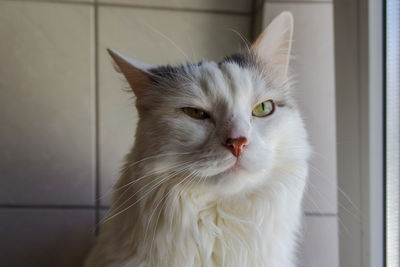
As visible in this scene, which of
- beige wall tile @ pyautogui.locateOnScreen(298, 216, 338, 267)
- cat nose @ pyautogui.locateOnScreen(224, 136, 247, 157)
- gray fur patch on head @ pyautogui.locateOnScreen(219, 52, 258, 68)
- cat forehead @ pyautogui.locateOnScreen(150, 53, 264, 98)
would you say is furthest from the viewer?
beige wall tile @ pyautogui.locateOnScreen(298, 216, 338, 267)

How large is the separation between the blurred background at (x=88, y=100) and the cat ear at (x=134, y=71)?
0.39 m

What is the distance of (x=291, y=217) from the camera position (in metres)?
0.88

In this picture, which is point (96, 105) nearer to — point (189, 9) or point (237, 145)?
point (189, 9)

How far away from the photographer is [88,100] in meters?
1.37

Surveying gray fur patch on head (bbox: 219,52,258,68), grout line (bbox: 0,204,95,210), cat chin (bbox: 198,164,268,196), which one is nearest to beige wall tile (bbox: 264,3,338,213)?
gray fur patch on head (bbox: 219,52,258,68)

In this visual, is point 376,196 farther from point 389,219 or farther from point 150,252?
point 150,252

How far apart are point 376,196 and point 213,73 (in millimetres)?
597

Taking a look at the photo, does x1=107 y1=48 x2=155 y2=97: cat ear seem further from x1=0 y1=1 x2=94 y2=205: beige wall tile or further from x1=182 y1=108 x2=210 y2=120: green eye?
x1=0 y1=1 x2=94 y2=205: beige wall tile

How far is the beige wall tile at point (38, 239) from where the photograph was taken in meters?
1.35

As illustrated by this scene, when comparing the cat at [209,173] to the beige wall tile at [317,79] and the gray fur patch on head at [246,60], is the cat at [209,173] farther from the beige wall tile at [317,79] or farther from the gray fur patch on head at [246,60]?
the beige wall tile at [317,79]

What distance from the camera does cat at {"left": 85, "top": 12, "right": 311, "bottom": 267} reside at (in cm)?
76

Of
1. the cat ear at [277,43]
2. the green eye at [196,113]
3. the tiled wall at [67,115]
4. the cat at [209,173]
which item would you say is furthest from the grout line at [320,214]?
the green eye at [196,113]

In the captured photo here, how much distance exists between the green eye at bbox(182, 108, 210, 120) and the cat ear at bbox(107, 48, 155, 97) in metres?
0.14

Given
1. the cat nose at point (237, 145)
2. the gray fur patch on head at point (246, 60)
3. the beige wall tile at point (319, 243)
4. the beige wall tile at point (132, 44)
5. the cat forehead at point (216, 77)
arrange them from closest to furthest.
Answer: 1. the cat nose at point (237, 145)
2. the cat forehead at point (216, 77)
3. the gray fur patch on head at point (246, 60)
4. the beige wall tile at point (319, 243)
5. the beige wall tile at point (132, 44)
